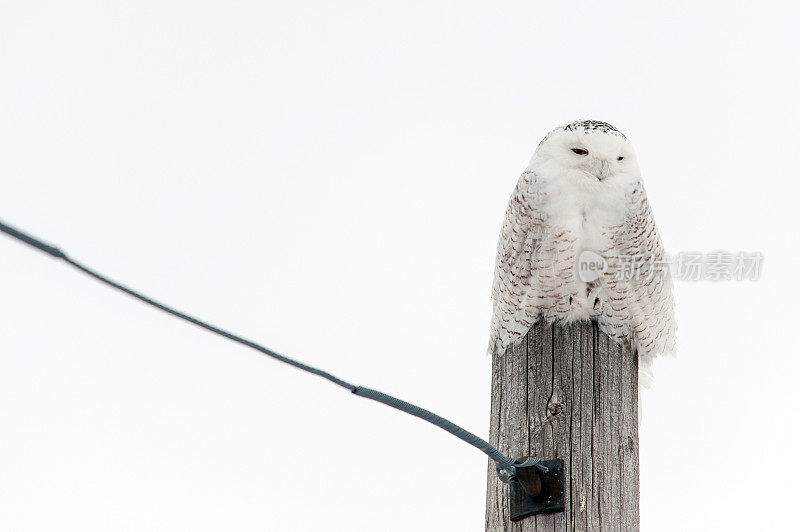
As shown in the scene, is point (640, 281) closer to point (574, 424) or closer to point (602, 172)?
point (602, 172)

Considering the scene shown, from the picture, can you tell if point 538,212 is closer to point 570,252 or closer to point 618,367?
point 570,252

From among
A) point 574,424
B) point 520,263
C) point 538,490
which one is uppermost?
point 520,263

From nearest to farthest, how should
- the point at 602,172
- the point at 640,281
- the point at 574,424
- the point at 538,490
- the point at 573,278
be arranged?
the point at 538,490 < the point at 574,424 < the point at 573,278 < the point at 640,281 < the point at 602,172

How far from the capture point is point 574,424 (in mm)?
3002

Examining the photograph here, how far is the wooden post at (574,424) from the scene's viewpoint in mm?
2898

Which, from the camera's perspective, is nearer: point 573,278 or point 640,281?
point 573,278

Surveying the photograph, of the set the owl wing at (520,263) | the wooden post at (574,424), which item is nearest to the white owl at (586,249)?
the owl wing at (520,263)

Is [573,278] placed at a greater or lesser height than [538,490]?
greater

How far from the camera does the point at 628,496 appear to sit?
2955 millimetres

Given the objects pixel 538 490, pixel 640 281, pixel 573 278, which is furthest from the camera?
pixel 640 281

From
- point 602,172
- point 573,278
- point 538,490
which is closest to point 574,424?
point 538,490

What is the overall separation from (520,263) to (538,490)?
1.10m

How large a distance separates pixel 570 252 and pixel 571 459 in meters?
0.97

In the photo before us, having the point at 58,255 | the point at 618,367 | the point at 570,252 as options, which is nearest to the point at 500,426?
the point at 618,367
